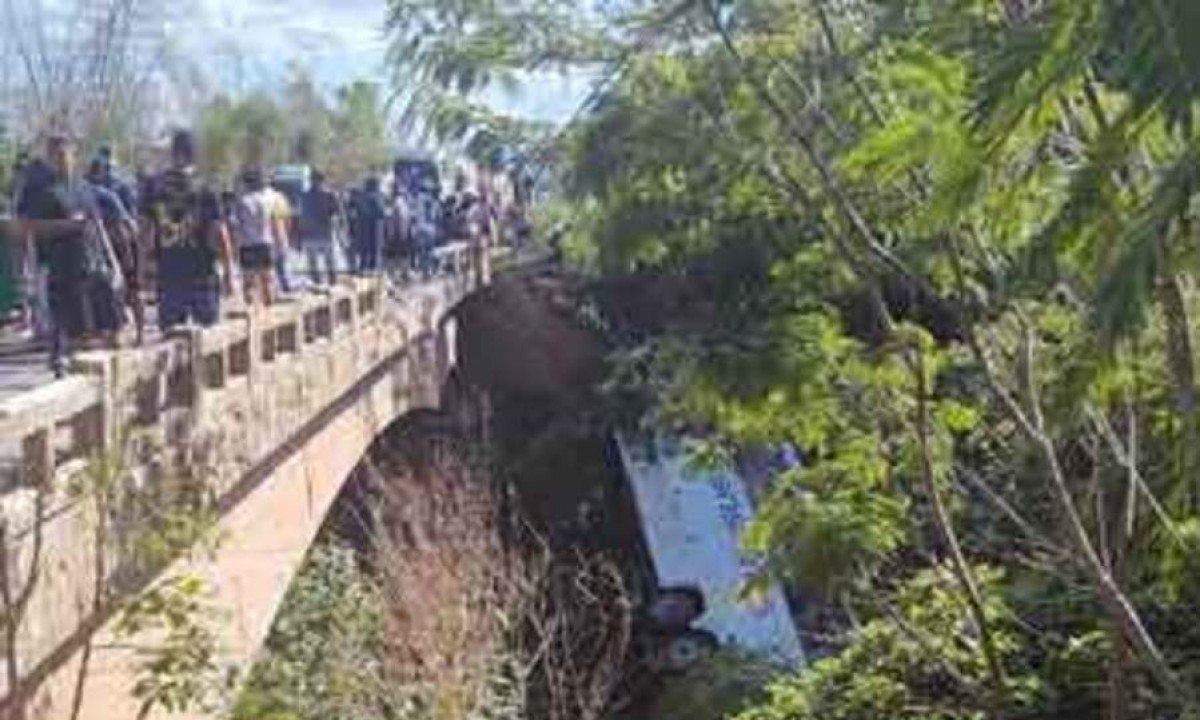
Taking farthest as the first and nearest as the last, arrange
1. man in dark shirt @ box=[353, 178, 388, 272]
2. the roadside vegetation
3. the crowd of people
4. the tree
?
the tree → man in dark shirt @ box=[353, 178, 388, 272] → the crowd of people → the roadside vegetation

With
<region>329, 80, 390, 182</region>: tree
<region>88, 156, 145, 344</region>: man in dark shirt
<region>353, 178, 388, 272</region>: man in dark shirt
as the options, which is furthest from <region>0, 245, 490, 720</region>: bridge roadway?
<region>329, 80, 390, 182</region>: tree

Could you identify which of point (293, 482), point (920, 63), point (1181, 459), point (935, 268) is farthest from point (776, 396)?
point (293, 482)

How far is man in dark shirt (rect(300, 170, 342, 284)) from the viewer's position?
26.9 m

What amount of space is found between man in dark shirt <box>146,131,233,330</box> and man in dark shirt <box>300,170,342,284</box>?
1101 cm

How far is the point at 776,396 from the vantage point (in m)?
9.58

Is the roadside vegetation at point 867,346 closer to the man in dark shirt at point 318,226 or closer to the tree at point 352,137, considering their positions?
the man in dark shirt at point 318,226

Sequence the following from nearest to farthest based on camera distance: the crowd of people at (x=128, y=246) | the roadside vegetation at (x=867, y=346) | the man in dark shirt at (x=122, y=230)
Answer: the roadside vegetation at (x=867, y=346)
the crowd of people at (x=128, y=246)
the man in dark shirt at (x=122, y=230)

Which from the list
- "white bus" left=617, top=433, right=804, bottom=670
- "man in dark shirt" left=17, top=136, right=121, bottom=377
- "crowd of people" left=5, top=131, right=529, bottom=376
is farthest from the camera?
"white bus" left=617, top=433, right=804, bottom=670

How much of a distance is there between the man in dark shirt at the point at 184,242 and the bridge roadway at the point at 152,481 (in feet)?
0.92

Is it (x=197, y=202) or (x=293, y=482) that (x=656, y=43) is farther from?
(x=293, y=482)

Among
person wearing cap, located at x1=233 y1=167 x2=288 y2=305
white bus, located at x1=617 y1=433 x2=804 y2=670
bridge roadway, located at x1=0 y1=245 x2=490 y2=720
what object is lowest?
white bus, located at x1=617 y1=433 x2=804 y2=670

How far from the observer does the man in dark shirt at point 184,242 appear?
14906 millimetres

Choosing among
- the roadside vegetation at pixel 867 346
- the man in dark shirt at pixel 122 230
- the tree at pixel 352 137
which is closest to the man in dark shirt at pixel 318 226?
the man in dark shirt at pixel 122 230

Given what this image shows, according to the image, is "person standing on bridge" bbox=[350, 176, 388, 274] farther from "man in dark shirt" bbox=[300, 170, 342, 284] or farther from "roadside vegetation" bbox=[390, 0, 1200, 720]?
"roadside vegetation" bbox=[390, 0, 1200, 720]
